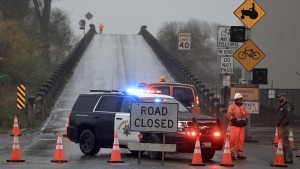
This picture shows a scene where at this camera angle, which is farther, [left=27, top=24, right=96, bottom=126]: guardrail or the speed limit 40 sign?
the speed limit 40 sign

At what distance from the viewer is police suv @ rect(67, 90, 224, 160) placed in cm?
1931

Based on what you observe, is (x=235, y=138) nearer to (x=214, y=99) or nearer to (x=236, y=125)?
(x=236, y=125)

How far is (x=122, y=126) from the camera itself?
20.4 m

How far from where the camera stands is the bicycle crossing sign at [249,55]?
89.4ft

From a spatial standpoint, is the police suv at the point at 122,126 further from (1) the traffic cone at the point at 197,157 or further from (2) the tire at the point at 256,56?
(2) the tire at the point at 256,56

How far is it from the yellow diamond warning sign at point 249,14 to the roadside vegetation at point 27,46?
44.2 feet

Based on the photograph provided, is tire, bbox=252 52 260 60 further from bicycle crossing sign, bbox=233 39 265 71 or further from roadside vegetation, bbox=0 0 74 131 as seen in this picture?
roadside vegetation, bbox=0 0 74 131

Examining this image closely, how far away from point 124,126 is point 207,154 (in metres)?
2.31

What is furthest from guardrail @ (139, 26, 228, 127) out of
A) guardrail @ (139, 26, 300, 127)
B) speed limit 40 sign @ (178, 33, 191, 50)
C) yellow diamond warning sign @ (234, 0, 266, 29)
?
yellow diamond warning sign @ (234, 0, 266, 29)

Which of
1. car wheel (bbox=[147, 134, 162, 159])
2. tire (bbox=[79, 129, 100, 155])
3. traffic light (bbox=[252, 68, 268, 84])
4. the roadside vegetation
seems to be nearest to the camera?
car wheel (bbox=[147, 134, 162, 159])

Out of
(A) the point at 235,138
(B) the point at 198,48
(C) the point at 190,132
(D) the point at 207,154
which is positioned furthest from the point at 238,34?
(B) the point at 198,48

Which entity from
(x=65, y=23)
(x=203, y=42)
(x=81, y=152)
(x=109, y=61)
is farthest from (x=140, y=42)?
(x=81, y=152)

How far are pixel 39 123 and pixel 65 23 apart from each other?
2040 inches

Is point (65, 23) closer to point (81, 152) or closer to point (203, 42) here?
point (203, 42)
